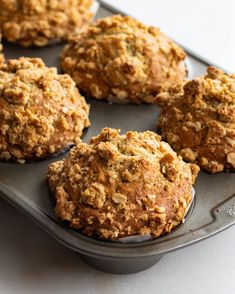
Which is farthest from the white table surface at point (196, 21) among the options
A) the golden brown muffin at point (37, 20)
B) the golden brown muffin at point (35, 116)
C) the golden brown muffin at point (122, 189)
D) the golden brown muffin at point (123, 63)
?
the golden brown muffin at point (122, 189)

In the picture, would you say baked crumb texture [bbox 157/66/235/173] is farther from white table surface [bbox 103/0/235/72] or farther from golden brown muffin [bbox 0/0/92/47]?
white table surface [bbox 103/0/235/72]

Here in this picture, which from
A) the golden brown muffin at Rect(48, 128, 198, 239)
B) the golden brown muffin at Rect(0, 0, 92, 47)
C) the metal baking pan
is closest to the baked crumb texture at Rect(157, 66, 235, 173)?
the metal baking pan

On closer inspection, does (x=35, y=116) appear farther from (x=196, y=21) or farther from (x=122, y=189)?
(x=196, y=21)

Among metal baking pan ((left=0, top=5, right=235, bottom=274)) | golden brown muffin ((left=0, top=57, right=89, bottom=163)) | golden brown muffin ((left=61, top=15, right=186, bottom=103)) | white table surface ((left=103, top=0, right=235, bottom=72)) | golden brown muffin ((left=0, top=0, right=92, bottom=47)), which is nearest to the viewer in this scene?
metal baking pan ((left=0, top=5, right=235, bottom=274))

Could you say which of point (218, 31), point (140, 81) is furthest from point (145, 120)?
point (218, 31)

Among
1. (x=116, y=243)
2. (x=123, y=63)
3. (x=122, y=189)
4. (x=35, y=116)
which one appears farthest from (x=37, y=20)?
(x=116, y=243)

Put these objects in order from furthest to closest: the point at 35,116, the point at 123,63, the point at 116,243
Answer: the point at 123,63, the point at 35,116, the point at 116,243
